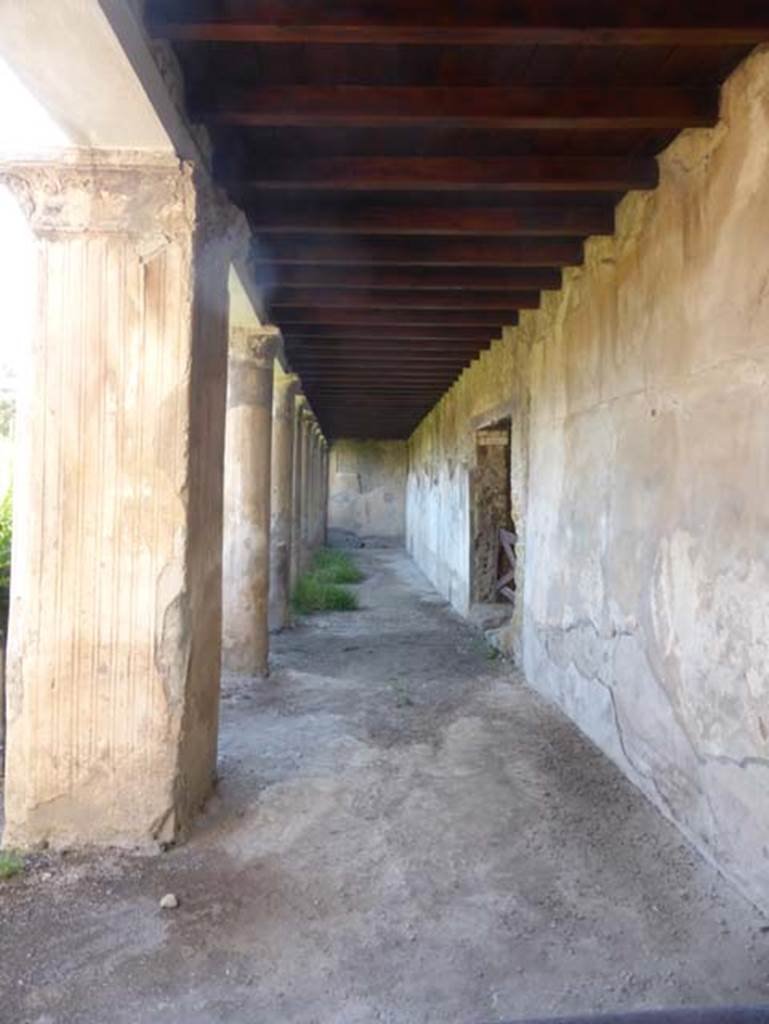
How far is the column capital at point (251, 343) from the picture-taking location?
5855mm

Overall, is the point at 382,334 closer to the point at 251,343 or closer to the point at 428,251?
the point at 251,343

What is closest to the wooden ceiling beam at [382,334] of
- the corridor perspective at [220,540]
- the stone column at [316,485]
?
the corridor perspective at [220,540]

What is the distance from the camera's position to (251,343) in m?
5.88

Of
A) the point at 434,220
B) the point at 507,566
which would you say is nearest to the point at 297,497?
the point at 507,566

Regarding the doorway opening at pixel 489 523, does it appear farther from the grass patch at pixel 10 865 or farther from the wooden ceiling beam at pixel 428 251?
the grass patch at pixel 10 865

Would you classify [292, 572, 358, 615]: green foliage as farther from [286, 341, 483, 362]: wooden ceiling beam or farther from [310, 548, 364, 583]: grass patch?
[286, 341, 483, 362]: wooden ceiling beam

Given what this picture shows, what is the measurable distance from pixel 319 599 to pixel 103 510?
6.83 meters

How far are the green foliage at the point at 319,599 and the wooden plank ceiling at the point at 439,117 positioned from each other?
5.00 m

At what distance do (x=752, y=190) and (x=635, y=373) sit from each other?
3.99 feet

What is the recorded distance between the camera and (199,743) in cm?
335

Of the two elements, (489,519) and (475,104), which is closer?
(475,104)

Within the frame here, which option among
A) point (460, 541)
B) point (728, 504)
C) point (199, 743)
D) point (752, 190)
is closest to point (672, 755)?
point (728, 504)

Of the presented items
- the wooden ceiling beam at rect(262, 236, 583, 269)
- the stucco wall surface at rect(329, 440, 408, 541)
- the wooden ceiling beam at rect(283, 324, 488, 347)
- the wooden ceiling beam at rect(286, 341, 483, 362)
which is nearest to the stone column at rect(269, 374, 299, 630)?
the wooden ceiling beam at rect(286, 341, 483, 362)

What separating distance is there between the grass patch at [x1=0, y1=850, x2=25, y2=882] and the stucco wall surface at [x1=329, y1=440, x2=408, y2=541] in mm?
19638
